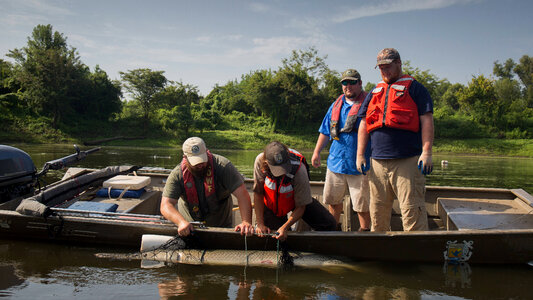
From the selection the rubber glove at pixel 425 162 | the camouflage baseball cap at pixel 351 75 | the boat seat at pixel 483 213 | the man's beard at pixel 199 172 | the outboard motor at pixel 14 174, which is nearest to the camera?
the rubber glove at pixel 425 162

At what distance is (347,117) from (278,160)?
1.46 meters

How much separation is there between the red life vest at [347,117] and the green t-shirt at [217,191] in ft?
4.35

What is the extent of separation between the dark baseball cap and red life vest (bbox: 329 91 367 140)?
127cm

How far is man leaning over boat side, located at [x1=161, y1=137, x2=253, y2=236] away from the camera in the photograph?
3.95 metres

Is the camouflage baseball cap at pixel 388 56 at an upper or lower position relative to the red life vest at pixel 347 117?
upper

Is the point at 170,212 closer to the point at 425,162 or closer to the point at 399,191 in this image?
the point at 399,191

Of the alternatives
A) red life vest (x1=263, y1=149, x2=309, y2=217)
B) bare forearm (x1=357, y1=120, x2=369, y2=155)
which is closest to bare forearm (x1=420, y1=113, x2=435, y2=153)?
bare forearm (x1=357, y1=120, x2=369, y2=155)

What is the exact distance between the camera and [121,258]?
15.0 ft

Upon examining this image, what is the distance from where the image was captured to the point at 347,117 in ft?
15.1

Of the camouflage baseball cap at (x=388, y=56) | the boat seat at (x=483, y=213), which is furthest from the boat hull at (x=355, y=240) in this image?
the camouflage baseball cap at (x=388, y=56)

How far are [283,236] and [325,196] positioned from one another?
1002 millimetres

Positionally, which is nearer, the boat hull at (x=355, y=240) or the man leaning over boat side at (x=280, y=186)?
the man leaning over boat side at (x=280, y=186)

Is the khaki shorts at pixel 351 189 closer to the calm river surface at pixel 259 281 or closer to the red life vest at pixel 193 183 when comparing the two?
the calm river surface at pixel 259 281

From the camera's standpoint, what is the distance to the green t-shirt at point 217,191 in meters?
4.07
